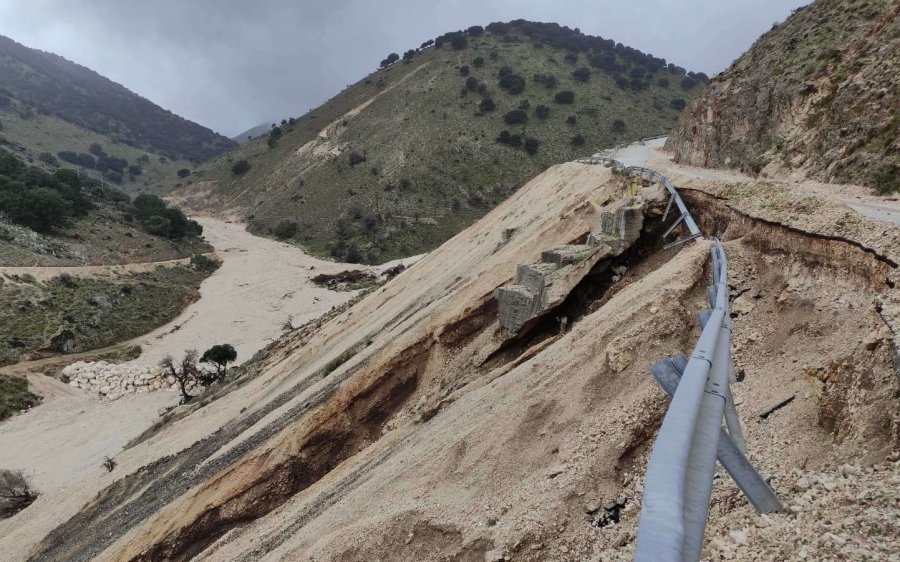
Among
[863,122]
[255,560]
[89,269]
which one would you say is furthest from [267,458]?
[89,269]

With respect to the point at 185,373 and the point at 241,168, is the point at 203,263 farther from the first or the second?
the point at 241,168

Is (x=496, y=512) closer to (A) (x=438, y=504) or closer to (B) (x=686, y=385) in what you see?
(A) (x=438, y=504)

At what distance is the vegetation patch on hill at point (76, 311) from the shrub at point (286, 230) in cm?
3464

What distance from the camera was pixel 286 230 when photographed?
87.2 m

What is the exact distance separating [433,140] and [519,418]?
88021 mm

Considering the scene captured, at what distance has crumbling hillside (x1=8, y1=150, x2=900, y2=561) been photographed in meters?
6.43

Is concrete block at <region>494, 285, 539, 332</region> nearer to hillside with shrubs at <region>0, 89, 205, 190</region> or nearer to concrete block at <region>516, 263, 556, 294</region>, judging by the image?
concrete block at <region>516, 263, 556, 294</region>

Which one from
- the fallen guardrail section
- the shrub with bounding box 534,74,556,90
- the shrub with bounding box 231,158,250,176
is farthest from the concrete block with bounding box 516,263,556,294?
the shrub with bounding box 231,158,250,176

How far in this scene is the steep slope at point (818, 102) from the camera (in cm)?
1602

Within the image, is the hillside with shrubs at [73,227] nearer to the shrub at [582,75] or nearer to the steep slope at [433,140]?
the steep slope at [433,140]

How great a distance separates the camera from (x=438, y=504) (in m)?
8.60

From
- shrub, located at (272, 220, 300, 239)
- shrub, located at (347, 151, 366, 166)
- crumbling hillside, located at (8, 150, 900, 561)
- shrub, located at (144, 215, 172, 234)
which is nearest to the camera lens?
crumbling hillside, located at (8, 150, 900, 561)

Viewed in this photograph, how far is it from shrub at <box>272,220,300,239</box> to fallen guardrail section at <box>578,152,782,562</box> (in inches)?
3488

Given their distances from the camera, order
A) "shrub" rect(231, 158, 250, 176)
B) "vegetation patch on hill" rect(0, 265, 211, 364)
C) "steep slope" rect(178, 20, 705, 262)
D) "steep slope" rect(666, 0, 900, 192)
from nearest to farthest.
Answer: "steep slope" rect(666, 0, 900, 192), "vegetation patch on hill" rect(0, 265, 211, 364), "steep slope" rect(178, 20, 705, 262), "shrub" rect(231, 158, 250, 176)
